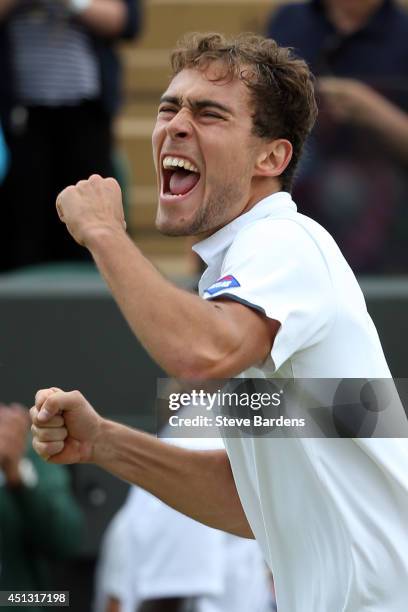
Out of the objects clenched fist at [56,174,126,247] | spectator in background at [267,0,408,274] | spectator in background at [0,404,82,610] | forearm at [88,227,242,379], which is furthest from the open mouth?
Result: spectator in background at [267,0,408,274]

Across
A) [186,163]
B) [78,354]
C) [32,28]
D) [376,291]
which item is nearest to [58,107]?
[32,28]

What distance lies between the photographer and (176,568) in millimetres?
4676

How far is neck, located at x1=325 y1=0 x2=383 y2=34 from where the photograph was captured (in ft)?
17.9

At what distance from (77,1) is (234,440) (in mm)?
3008

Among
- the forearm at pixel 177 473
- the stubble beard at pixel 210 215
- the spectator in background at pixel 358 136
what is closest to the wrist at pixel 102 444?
the forearm at pixel 177 473

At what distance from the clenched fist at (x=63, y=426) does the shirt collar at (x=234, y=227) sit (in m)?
0.42

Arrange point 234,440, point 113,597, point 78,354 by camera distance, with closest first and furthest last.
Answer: point 234,440 < point 113,597 < point 78,354

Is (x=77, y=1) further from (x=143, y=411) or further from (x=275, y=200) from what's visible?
(x=275, y=200)

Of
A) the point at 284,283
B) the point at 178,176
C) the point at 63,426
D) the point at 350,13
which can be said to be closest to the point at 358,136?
the point at 350,13

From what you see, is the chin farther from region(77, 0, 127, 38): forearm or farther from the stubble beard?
region(77, 0, 127, 38): forearm

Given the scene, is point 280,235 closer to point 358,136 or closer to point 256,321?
point 256,321

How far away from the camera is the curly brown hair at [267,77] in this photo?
9.86ft

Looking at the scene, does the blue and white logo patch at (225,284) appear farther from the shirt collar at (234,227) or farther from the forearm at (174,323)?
the shirt collar at (234,227)

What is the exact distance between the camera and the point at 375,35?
5445 mm
